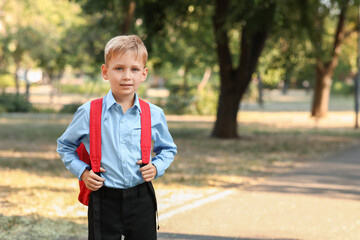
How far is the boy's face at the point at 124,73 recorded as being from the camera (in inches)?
119

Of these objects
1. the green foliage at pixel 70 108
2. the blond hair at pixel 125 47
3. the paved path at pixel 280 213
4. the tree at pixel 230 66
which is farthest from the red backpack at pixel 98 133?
the green foliage at pixel 70 108

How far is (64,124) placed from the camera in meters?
21.7

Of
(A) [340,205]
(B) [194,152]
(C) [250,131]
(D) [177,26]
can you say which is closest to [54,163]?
(B) [194,152]

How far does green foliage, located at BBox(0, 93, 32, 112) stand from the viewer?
→ 92.5 ft

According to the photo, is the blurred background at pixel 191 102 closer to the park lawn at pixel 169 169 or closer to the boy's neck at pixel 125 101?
the park lawn at pixel 169 169

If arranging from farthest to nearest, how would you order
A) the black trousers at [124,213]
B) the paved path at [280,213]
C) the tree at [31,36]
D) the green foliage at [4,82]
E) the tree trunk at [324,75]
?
the green foliage at [4,82], the tree at [31,36], the tree trunk at [324,75], the paved path at [280,213], the black trousers at [124,213]

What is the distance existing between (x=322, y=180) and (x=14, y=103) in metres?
21.9

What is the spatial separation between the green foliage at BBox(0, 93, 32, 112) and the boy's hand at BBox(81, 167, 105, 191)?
2615 centimetres

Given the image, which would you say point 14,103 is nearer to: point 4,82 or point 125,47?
point 4,82

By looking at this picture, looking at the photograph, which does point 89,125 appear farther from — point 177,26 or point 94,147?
point 177,26

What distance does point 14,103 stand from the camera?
28.5 metres

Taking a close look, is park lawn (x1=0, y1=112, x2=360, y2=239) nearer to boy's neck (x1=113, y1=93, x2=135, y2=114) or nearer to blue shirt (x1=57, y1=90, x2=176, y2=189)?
blue shirt (x1=57, y1=90, x2=176, y2=189)

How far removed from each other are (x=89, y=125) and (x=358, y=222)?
428 centimetres

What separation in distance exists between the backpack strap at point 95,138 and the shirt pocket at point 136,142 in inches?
7.1
